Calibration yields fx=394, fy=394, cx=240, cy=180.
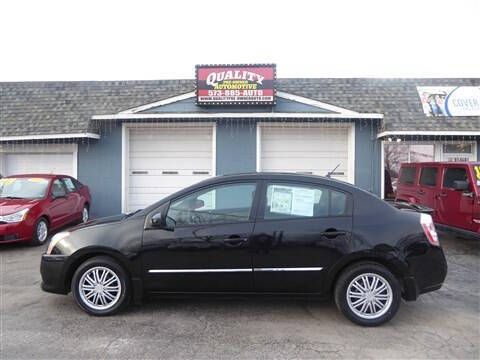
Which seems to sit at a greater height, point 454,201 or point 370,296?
point 454,201

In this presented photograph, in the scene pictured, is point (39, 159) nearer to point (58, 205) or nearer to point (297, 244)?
point (58, 205)

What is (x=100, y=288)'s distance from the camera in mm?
4328

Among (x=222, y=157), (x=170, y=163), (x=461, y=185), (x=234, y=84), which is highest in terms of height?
(x=234, y=84)

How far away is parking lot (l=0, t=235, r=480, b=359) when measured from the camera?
355 centimetres

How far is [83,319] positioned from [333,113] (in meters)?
8.67

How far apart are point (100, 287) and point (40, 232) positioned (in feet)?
15.1

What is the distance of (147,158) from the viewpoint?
1201 cm

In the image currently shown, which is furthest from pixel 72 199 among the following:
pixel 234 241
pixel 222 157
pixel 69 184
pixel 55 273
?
pixel 234 241

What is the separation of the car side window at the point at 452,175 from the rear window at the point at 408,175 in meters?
1.17

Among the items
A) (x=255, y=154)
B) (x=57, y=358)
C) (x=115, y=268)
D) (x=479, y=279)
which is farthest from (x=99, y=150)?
(x=479, y=279)

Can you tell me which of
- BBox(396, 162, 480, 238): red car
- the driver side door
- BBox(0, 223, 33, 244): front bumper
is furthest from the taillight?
BBox(0, 223, 33, 244): front bumper

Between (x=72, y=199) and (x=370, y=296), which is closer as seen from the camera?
(x=370, y=296)

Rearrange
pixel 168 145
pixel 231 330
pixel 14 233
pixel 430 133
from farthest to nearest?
pixel 168 145 → pixel 430 133 → pixel 14 233 → pixel 231 330

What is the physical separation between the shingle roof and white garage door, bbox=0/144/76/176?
827mm
